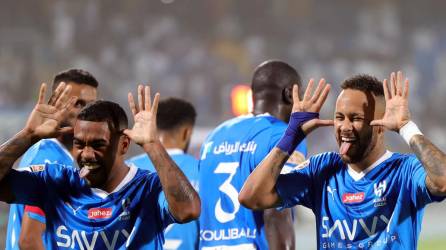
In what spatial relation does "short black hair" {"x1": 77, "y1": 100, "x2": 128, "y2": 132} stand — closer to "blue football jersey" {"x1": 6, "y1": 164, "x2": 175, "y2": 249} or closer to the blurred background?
"blue football jersey" {"x1": 6, "y1": 164, "x2": 175, "y2": 249}

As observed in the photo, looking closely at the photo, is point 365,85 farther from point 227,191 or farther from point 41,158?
point 41,158

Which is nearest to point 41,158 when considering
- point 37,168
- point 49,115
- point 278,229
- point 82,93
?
point 37,168

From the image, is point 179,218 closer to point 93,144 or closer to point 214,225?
point 93,144

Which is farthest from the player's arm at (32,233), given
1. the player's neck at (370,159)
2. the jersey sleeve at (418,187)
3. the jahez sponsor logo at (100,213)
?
the jersey sleeve at (418,187)

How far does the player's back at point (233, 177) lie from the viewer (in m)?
5.59

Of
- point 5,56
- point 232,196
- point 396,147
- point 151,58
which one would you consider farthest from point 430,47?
point 232,196

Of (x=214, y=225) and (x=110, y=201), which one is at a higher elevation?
(x=110, y=201)

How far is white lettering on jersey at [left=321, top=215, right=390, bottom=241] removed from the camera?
14.4 feet

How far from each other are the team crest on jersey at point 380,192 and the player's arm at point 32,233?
1.91 m

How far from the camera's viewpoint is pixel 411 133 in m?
4.42

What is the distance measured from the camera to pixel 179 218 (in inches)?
167

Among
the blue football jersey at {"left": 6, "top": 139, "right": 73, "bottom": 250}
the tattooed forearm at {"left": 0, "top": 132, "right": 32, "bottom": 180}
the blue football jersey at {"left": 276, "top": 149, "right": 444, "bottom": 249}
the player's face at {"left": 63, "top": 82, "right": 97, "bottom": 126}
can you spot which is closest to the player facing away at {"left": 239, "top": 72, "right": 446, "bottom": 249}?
the blue football jersey at {"left": 276, "top": 149, "right": 444, "bottom": 249}

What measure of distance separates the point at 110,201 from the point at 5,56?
46.9 ft

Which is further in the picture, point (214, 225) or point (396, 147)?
point (396, 147)
